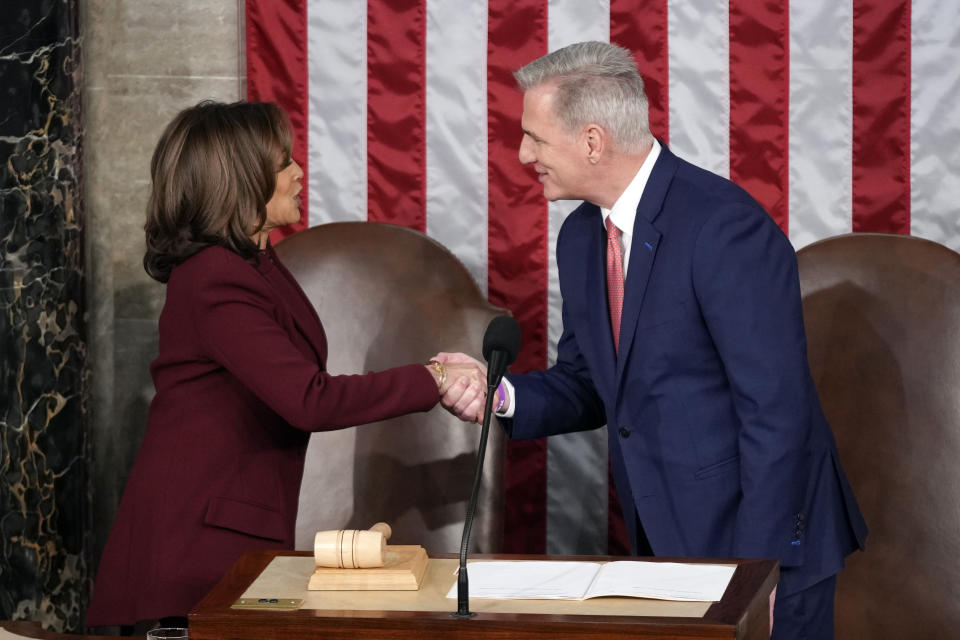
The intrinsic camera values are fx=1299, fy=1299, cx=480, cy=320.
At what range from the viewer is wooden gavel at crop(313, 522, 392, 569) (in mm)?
1941

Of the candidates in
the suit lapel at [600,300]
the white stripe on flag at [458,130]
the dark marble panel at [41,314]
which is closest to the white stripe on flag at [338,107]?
the white stripe on flag at [458,130]

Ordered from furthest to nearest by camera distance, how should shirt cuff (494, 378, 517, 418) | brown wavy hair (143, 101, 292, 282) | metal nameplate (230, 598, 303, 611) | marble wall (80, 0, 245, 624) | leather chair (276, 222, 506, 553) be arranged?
marble wall (80, 0, 245, 624) → leather chair (276, 222, 506, 553) → shirt cuff (494, 378, 517, 418) → brown wavy hair (143, 101, 292, 282) → metal nameplate (230, 598, 303, 611)

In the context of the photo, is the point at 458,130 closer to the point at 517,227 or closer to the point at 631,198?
the point at 517,227

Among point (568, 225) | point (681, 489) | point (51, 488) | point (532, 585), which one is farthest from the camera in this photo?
point (51, 488)

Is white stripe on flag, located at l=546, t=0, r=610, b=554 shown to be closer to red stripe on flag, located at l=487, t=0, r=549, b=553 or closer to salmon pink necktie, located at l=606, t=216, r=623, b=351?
red stripe on flag, located at l=487, t=0, r=549, b=553

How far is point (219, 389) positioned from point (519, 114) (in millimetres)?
1622

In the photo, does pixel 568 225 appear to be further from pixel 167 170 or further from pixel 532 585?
pixel 532 585

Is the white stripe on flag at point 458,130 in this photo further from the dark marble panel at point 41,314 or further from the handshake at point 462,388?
the dark marble panel at point 41,314

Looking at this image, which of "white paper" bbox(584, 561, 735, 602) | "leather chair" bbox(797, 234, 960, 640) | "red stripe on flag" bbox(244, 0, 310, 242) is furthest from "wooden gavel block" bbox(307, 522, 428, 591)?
"red stripe on flag" bbox(244, 0, 310, 242)

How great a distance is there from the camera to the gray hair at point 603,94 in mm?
2803

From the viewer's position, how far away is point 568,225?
10.0ft

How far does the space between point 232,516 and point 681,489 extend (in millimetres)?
921

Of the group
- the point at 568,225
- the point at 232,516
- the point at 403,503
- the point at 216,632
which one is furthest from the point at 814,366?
the point at 216,632

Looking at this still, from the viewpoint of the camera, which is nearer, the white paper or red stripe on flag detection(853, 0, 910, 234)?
the white paper
